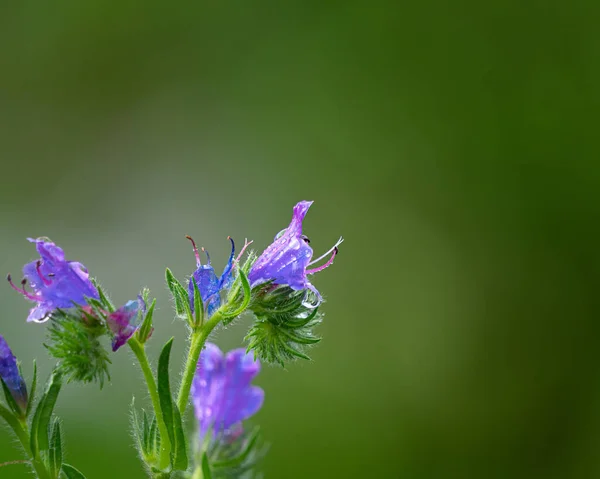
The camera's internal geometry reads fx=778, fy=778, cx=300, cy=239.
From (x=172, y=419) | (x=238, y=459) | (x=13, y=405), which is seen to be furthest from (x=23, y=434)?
(x=238, y=459)

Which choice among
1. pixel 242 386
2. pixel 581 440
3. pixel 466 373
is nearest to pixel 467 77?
pixel 466 373

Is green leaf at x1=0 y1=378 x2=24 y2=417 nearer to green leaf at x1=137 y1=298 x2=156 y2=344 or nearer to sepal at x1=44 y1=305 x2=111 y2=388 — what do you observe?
sepal at x1=44 y1=305 x2=111 y2=388

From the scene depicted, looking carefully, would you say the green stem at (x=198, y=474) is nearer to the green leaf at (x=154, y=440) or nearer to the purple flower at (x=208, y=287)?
the green leaf at (x=154, y=440)

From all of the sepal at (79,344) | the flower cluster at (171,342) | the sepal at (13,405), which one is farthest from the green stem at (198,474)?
the sepal at (13,405)

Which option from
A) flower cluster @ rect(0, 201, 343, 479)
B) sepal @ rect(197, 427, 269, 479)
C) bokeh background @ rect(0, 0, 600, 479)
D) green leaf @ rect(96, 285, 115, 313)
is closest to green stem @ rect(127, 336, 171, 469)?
flower cluster @ rect(0, 201, 343, 479)

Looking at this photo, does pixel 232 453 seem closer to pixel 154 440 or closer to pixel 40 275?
pixel 154 440
